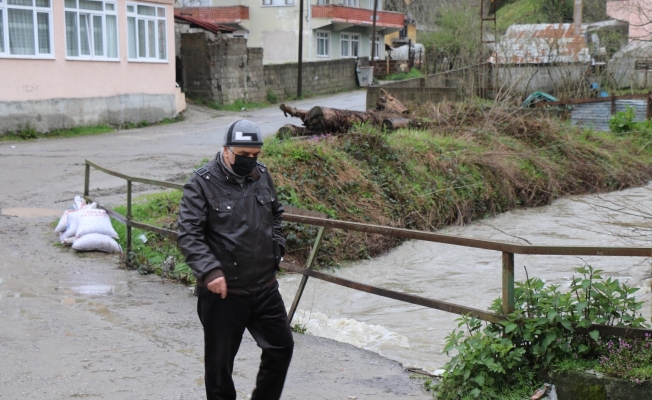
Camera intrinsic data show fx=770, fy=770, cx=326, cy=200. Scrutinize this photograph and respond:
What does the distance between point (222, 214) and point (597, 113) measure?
70.5 feet

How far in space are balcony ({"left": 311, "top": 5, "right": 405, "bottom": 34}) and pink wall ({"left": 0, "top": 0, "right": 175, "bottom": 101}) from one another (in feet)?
77.2

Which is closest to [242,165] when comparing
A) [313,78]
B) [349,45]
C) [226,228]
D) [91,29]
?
[226,228]

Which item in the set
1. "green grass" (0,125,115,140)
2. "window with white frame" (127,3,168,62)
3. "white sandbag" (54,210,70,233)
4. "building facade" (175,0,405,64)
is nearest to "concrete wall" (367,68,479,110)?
"window with white frame" (127,3,168,62)

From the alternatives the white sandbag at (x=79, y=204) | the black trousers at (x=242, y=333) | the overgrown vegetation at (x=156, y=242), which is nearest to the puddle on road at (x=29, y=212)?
the overgrown vegetation at (x=156, y=242)

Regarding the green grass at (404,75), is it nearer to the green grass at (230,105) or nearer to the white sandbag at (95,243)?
the green grass at (230,105)

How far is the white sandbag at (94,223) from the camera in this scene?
31.8ft

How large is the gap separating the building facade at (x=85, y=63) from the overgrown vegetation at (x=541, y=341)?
722 inches

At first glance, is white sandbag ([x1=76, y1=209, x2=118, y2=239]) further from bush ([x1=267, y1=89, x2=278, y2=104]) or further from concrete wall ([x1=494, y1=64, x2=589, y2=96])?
bush ([x1=267, y1=89, x2=278, y2=104])

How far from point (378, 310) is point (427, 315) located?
26.1 inches

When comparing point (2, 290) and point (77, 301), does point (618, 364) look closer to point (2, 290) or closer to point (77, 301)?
point (77, 301)

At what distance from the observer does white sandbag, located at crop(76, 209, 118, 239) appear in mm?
9695

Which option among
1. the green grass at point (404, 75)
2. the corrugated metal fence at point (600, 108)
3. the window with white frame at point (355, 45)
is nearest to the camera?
the corrugated metal fence at point (600, 108)

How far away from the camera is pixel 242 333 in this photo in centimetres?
439

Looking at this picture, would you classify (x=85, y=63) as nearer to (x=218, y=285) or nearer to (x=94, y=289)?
(x=94, y=289)
